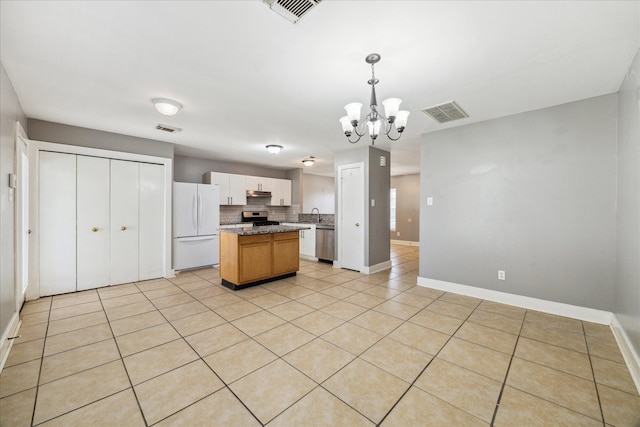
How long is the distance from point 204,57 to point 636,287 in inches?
156

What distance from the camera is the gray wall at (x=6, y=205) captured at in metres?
2.18

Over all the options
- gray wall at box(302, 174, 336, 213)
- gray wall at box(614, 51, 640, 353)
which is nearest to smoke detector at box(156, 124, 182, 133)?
gray wall at box(302, 174, 336, 213)

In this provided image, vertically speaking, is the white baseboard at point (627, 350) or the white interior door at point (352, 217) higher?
the white interior door at point (352, 217)

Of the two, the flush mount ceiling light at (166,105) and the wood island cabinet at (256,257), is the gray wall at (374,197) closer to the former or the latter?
the wood island cabinet at (256,257)

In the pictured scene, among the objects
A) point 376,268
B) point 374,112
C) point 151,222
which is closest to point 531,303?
point 376,268

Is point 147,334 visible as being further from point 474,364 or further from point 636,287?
point 636,287

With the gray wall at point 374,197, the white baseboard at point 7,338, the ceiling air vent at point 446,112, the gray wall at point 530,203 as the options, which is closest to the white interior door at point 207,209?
the gray wall at point 374,197

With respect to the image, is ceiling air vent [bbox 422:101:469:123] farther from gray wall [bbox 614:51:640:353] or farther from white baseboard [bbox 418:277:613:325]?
white baseboard [bbox 418:277:613:325]

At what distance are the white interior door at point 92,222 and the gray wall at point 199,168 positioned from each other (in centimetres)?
193

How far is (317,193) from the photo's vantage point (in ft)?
28.8

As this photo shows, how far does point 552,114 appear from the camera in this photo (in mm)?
3062

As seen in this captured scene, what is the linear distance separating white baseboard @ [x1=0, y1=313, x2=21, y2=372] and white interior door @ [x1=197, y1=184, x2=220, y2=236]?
2.78 metres

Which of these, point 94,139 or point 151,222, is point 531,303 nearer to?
point 151,222

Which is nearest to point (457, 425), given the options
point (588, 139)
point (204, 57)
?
point (204, 57)
